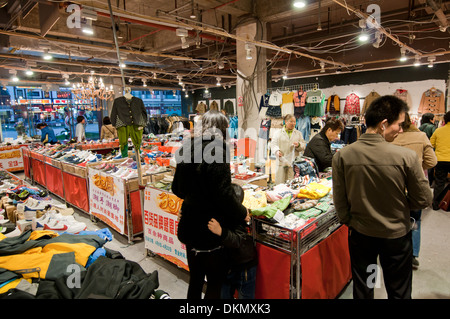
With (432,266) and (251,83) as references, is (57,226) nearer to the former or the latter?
(432,266)

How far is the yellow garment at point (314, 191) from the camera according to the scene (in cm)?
279

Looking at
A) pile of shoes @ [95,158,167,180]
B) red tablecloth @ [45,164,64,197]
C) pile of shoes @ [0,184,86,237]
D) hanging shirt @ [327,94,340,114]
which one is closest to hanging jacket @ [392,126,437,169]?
pile of shoes @ [95,158,167,180]

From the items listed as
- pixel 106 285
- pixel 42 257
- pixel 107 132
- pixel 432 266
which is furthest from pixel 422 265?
pixel 107 132

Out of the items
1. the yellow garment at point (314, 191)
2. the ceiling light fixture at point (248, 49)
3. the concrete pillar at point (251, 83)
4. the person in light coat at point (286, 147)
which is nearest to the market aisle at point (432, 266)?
the yellow garment at point (314, 191)

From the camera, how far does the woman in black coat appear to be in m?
1.74

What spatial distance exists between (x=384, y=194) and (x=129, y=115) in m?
3.81

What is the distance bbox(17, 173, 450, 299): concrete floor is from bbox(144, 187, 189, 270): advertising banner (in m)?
0.18

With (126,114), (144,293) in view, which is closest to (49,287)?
(144,293)

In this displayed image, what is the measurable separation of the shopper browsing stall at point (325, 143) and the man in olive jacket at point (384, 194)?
6.19ft

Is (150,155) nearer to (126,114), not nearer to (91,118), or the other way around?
(126,114)

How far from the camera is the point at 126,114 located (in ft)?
14.6

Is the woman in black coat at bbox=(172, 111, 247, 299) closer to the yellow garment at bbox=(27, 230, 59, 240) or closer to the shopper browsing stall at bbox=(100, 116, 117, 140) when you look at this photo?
the yellow garment at bbox=(27, 230, 59, 240)

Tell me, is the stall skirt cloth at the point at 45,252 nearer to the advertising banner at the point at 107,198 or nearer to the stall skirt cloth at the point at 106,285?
the stall skirt cloth at the point at 106,285

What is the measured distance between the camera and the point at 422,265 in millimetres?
3430
